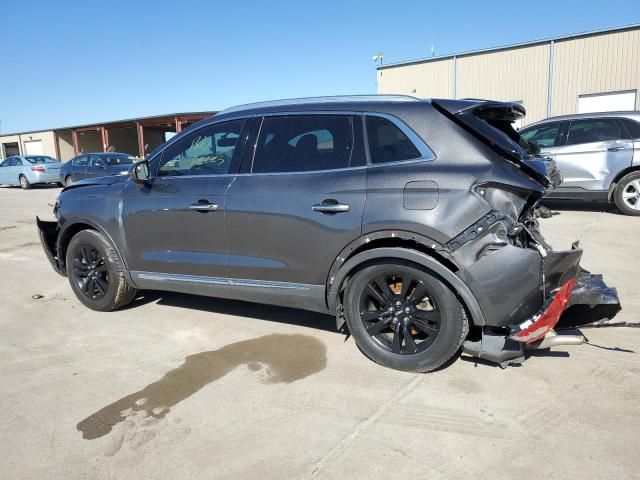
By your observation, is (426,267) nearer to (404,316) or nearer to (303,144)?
(404,316)

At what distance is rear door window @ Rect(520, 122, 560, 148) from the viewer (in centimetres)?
900

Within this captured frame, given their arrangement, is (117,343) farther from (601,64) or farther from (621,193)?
(601,64)

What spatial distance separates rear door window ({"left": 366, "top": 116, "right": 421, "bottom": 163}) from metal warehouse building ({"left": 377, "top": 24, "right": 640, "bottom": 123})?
18.7 meters

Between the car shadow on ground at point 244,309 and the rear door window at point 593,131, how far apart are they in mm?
6794

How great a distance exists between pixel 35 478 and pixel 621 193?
930 cm

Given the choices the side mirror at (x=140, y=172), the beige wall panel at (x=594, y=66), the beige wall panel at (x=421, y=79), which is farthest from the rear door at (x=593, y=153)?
the beige wall panel at (x=421, y=79)

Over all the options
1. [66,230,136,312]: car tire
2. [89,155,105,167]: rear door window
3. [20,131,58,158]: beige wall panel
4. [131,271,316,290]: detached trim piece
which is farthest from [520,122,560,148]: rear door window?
[20,131,58,158]: beige wall panel

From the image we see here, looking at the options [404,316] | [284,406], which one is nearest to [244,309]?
[284,406]

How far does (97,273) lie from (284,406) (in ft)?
8.69

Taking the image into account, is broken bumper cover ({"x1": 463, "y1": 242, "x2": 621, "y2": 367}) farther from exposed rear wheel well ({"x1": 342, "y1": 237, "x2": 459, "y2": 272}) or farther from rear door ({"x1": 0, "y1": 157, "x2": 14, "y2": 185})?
rear door ({"x1": 0, "y1": 157, "x2": 14, "y2": 185})

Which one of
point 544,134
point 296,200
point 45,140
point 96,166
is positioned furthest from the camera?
point 45,140

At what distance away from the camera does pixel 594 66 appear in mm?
18438

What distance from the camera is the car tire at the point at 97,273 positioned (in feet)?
14.6

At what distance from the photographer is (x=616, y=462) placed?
7.68 ft
